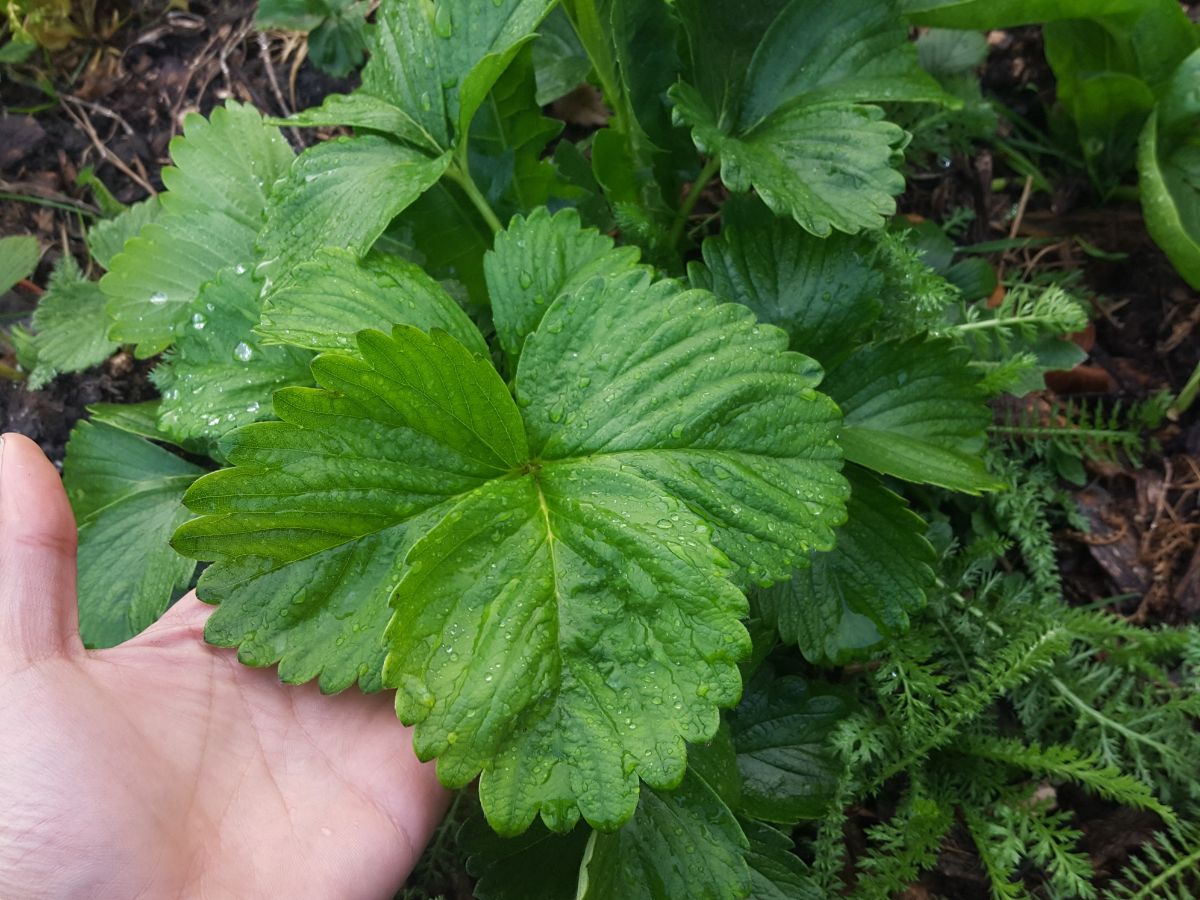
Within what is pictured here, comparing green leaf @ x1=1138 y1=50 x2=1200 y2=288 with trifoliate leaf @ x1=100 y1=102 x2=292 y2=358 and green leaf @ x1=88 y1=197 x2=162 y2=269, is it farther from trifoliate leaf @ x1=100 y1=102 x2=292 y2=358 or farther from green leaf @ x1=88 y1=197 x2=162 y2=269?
green leaf @ x1=88 y1=197 x2=162 y2=269

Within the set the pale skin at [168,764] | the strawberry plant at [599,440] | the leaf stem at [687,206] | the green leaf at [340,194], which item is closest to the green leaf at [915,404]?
the strawberry plant at [599,440]

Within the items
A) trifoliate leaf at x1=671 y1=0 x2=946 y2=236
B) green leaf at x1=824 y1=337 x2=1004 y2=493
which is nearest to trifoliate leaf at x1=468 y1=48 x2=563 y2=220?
trifoliate leaf at x1=671 y1=0 x2=946 y2=236

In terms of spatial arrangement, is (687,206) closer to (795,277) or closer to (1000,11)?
(795,277)

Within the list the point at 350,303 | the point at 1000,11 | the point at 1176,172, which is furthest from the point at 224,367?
the point at 1176,172

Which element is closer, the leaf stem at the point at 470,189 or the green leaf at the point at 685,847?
the green leaf at the point at 685,847

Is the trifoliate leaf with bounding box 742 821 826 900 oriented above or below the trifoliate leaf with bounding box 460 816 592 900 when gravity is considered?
below

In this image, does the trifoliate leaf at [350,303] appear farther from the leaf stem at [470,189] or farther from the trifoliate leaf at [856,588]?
the trifoliate leaf at [856,588]
